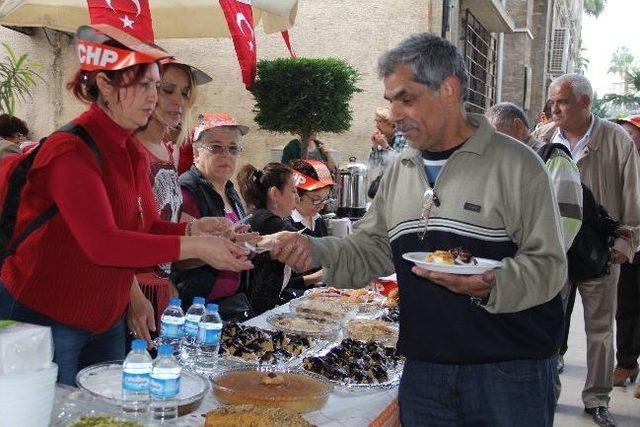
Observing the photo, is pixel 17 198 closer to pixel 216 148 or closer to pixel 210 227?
pixel 210 227

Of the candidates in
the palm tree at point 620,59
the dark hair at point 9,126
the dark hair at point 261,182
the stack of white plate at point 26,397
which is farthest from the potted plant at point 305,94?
the palm tree at point 620,59

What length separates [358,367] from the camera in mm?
2807

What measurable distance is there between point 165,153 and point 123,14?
1050mm

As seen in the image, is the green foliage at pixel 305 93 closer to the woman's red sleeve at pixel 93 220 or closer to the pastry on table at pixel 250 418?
the woman's red sleeve at pixel 93 220

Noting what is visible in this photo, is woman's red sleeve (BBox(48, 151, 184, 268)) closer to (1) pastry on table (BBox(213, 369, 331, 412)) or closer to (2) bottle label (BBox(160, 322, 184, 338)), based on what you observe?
(1) pastry on table (BBox(213, 369, 331, 412))

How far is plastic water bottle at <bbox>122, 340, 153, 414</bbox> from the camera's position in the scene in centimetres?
199

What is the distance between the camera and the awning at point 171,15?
5.04 m

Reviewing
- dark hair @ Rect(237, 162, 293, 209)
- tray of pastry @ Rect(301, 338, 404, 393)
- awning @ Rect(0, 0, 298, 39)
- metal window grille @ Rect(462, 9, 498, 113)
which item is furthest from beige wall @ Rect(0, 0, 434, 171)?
tray of pastry @ Rect(301, 338, 404, 393)

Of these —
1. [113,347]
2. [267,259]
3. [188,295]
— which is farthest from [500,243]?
[267,259]

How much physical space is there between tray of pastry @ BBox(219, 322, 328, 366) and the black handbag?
55 cm

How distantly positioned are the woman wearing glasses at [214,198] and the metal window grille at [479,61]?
9.75m

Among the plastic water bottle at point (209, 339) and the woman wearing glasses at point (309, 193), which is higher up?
the woman wearing glasses at point (309, 193)

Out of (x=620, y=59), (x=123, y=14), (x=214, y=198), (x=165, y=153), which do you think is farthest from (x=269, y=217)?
(x=620, y=59)

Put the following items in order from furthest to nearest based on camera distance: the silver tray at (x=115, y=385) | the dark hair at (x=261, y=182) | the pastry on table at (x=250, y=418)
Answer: the dark hair at (x=261, y=182) → the silver tray at (x=115, y=385) → the pastry on table at (x=250, y=418)
